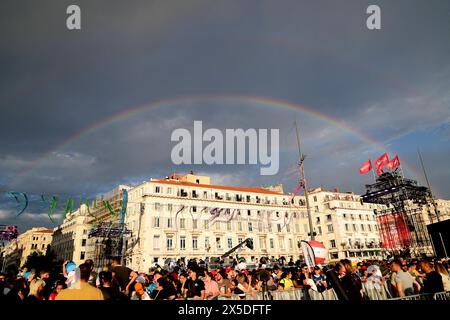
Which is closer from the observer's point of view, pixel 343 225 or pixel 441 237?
pixel 441 237

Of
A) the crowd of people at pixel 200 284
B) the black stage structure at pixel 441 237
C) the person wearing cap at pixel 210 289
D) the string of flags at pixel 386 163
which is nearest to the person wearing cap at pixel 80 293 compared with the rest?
the crowd of people at pixel 200 284

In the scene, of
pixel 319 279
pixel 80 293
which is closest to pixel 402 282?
pixel 319 279

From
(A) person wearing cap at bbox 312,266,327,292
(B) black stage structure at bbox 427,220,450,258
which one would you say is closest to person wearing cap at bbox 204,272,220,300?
(A) person wearing cap at bbox 312,266,327,292

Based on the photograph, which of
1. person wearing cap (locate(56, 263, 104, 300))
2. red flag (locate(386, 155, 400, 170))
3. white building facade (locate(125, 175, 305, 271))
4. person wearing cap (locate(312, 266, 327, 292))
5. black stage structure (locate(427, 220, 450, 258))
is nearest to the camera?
person wearing cap (locate(56, 263, 104, 300))

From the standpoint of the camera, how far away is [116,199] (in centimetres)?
5275

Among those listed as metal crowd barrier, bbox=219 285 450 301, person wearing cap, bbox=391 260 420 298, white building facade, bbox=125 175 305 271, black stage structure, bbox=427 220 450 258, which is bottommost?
metal crowd barrier, bbox=219 285 450 301

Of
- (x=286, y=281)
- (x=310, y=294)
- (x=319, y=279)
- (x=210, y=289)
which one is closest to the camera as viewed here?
(x=210, y=289)

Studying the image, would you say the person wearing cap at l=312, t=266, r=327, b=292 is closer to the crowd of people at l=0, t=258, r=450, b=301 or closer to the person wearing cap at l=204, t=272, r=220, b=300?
the crowd of people at l=0, t=258, r=450, b=301

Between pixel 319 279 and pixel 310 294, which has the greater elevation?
pixel 319 279

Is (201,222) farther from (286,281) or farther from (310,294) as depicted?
(310,294)

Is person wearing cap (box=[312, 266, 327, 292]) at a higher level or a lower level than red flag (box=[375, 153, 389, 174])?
lower

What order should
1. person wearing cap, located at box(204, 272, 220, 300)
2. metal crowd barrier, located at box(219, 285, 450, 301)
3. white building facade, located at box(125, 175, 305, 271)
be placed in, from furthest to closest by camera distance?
white building facade, located at box(125, 175, 305, 271) → metal crowd barrier, located at box(219, 285, 450, 301) → person wearing cap, located at box(204, 272, 220, 300)
